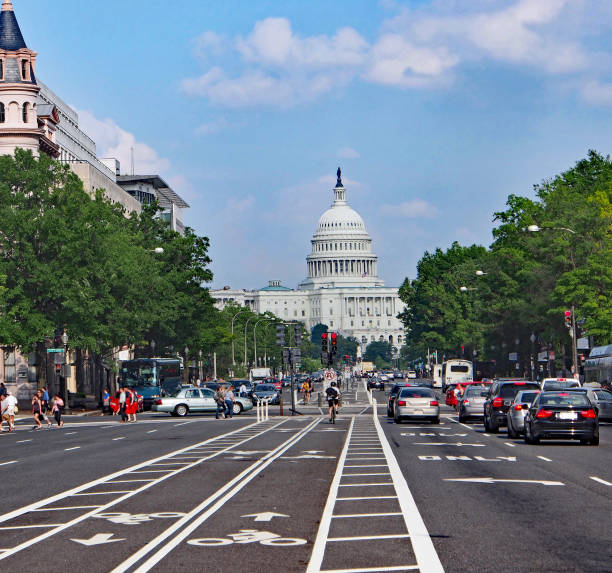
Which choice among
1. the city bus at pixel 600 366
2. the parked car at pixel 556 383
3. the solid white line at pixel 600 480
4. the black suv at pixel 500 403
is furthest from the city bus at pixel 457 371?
the solid white line at pixel 600 480

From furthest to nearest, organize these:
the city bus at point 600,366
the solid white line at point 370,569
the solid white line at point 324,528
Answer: the city bus at point 600,366 → the solid white line at point 324,528 → the solid white line at point 370,569

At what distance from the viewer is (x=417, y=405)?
47219mm

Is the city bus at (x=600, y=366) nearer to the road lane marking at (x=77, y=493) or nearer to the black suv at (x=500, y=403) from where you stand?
the black suv at (x=500, y=403)

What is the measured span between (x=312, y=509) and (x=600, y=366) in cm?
5130

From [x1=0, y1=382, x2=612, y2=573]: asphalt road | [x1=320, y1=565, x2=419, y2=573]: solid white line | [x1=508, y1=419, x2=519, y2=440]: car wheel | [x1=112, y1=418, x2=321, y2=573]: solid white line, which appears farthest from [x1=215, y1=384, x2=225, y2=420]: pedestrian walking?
[x1=320, y1=565, x2=419, y2=573]: solid white line

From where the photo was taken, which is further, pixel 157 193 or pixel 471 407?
pixel 157 193

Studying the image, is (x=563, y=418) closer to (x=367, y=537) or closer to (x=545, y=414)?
(x=545, y=414)

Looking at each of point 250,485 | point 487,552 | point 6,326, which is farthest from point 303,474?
point 6,326

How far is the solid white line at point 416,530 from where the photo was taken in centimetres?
1123

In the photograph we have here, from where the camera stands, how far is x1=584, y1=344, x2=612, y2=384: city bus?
205 ft

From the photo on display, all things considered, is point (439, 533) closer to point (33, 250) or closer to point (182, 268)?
point (33, 250)

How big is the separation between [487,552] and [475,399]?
124ft

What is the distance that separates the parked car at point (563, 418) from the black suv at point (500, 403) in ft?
26.1

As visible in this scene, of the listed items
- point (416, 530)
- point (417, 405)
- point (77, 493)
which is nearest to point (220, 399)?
point (417, 405)
